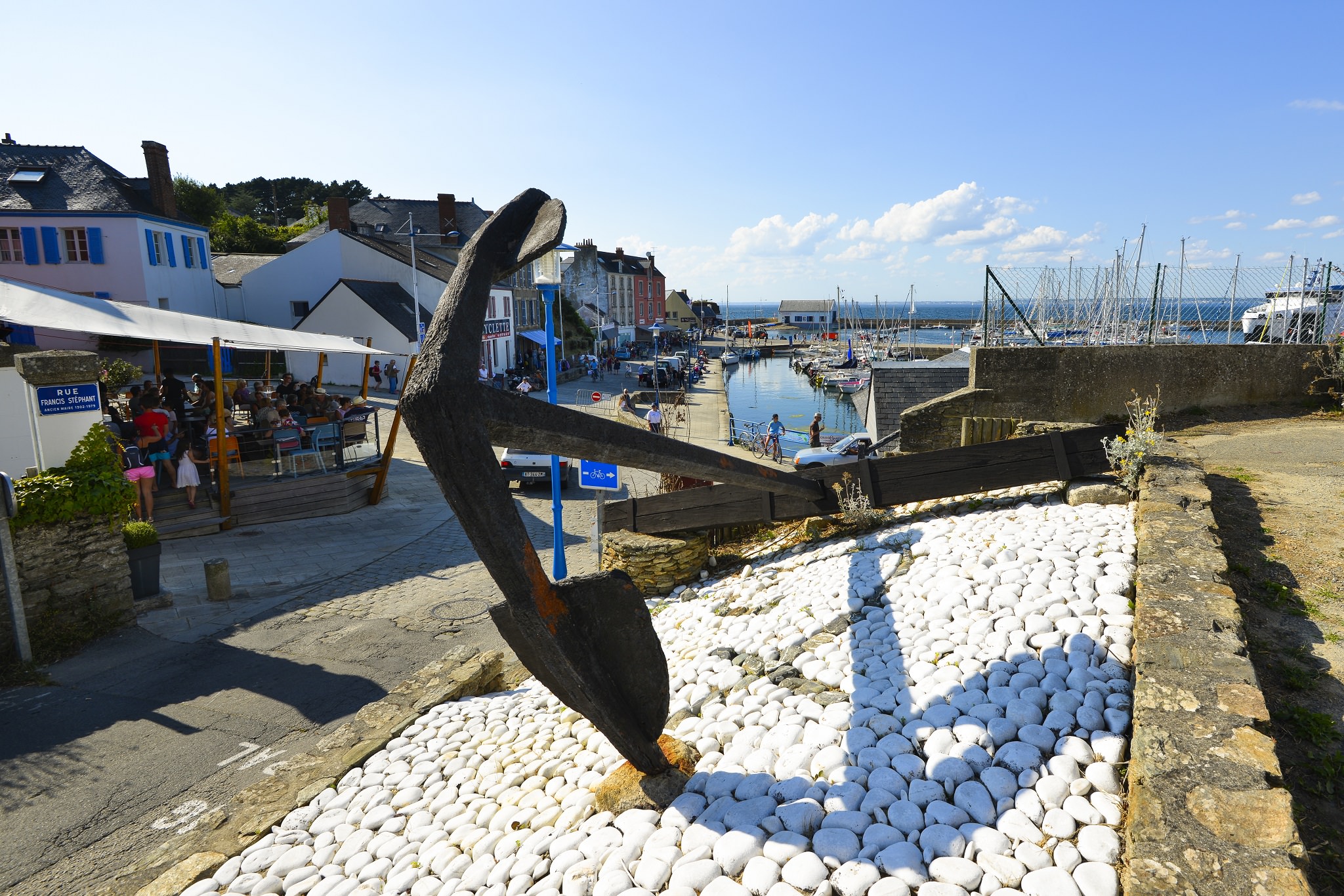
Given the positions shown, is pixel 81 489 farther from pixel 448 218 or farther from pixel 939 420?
pixel 448 218

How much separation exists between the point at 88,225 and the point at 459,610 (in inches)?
1129

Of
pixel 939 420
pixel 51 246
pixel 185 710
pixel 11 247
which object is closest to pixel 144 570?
pixel 185 710

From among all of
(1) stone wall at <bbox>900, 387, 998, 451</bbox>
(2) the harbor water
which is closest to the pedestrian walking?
(2) the harbor water

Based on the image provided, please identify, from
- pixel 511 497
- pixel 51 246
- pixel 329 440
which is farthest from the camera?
pixel 51 246

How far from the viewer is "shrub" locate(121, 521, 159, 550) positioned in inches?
350

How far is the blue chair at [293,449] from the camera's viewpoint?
13.7m

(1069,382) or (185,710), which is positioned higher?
(1069,382)

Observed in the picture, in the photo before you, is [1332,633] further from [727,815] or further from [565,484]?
[565,484]

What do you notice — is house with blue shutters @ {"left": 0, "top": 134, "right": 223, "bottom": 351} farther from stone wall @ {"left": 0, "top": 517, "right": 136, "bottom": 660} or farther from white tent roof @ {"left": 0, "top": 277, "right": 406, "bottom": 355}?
stone wall @ {"left": 0, "top": 517, "right": 136, "bottom": 660}

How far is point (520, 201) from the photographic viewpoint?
3.38 meters

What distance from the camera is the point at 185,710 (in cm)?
643

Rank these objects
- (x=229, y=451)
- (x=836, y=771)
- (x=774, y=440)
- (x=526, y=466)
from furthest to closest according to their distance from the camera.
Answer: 1. (x=774, y=440)
2. (x=526, y=466)
3. (x=229, y=451)
4. (x=836, y=771)

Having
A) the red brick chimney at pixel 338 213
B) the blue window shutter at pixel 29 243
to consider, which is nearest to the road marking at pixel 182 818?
the blue window shutter at pixel 29 243

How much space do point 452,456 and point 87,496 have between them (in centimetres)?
775
